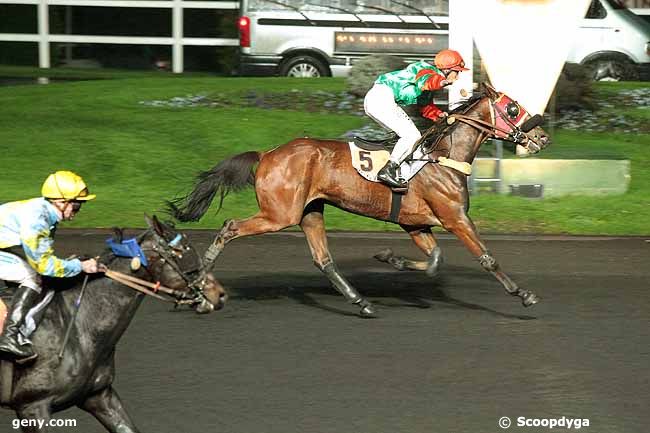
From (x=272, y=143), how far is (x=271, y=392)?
925 centimetres

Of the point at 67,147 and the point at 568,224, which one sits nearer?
the point at 568,224

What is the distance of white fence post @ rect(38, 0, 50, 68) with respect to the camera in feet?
82.8

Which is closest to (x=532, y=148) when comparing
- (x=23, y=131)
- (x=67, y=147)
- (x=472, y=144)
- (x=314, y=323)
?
(x=472, y=144)

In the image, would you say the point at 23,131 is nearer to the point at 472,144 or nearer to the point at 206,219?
the point at 206,219

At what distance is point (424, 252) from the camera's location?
9859mm

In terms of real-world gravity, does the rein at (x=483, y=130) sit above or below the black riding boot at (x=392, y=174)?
above

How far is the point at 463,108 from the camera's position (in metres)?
9.71

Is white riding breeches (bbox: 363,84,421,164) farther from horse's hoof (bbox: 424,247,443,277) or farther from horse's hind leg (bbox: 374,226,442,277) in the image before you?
horse's hoof (bbox: 424,247,443,277)

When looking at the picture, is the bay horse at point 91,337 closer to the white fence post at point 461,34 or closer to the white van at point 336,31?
the white fence post at point 461,34

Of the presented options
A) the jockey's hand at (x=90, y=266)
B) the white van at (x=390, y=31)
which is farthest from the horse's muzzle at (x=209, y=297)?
the white van at (x=390, y=31)

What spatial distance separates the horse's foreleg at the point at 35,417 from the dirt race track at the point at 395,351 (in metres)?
1.17

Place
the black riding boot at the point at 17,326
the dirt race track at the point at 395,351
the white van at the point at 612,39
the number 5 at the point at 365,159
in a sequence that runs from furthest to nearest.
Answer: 1. the white van at the point at 612,39
2. the number 5 at the point at 365,159
3. the dirt race track at the point at 395,351
4. the black riding boot at the point at 17,326

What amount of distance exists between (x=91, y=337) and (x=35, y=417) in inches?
18.5

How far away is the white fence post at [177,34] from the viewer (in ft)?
81.9
